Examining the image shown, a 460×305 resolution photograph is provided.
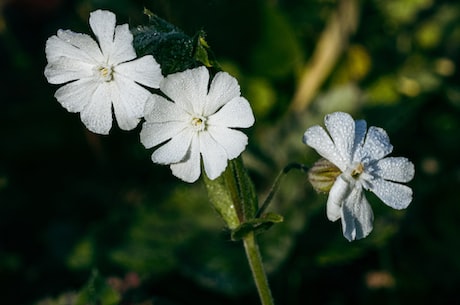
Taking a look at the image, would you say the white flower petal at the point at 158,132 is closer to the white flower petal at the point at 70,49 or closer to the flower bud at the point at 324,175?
the white flower petal at the point at 70,49

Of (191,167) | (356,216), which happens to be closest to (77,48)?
(191,167)

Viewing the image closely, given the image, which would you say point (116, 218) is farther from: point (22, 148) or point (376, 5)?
point (376, 5)

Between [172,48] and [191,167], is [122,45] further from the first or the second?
[191,167]

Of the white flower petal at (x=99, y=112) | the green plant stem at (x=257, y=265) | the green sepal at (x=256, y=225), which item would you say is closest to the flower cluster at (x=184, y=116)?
the white flower petal at (x=99, y=112)

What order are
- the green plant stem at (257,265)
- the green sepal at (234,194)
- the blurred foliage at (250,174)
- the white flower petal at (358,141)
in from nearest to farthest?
the white flower petal at (358,141) → the green sepal at (234,194) → the green plant stem at (257,265) → the blurred foliage at (250,174)

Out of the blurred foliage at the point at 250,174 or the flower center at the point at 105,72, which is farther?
the blurred foliage at the point at 250,174

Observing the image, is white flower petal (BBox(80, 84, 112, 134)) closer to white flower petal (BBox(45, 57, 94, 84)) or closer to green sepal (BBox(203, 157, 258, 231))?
white flower petal (BBox(45, 57, 94, 84))
